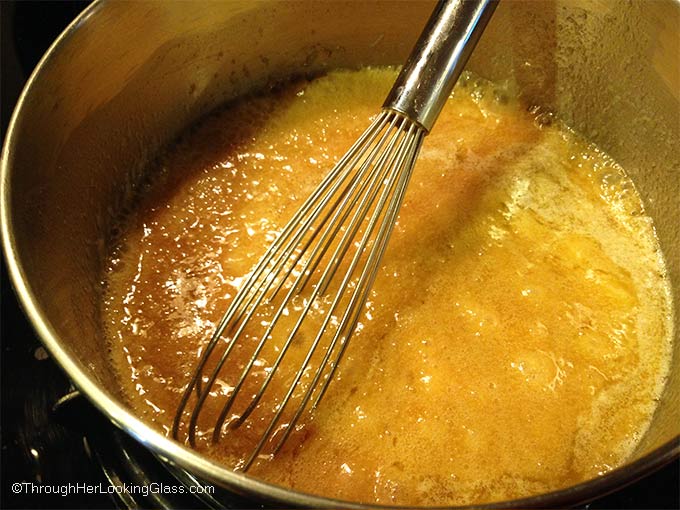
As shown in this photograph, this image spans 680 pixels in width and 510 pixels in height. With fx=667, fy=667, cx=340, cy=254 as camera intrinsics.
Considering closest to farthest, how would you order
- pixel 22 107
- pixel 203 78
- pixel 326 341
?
pixel 22 107
pixel 326 341
pixel 203 78

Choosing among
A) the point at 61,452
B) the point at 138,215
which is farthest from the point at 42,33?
the point at 61,452

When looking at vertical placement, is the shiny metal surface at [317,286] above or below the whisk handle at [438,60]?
below

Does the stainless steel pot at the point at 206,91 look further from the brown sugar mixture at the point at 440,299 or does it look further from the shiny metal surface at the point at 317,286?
the shiny metal surface at the point at 317,286

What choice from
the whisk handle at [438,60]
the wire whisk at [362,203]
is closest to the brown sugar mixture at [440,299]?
the wire whisk at [362,203]

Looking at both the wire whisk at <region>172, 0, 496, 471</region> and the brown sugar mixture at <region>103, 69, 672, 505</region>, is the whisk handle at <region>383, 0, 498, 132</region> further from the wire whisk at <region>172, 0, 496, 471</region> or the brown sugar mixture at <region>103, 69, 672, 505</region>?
the brown sugar mixture at <region>103, 69, 672, 505</region>

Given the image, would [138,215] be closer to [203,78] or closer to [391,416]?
[203,78]

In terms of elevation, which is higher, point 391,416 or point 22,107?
point 22,107
